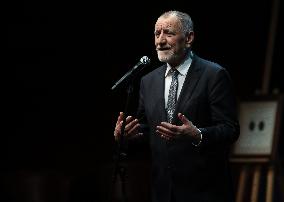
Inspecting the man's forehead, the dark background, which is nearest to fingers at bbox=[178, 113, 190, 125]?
the man's forehead

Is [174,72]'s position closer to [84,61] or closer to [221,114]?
[221,114]

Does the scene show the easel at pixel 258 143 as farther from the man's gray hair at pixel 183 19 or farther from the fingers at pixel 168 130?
the fingers at pixel 168 130

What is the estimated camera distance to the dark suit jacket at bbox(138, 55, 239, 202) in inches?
100

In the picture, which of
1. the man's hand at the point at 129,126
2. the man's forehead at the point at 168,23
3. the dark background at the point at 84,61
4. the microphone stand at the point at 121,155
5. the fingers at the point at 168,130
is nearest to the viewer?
the fingers at the point at 168,130

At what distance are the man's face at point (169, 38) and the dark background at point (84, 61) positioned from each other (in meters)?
2.46

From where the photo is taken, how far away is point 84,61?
5363mm

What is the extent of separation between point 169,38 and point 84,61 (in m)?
2.76

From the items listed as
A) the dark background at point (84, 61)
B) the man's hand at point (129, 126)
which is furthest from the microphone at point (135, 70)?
the dark background at point (84, 61)

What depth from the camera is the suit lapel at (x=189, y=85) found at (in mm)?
2600

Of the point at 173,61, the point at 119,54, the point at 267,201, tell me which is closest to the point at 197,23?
the point at 119,54

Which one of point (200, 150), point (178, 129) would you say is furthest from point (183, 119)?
point (200, 150)

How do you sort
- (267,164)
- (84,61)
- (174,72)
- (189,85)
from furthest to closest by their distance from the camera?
(84,61)
(267,164)
(174,72)
(189,85)

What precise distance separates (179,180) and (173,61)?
21.5 inches

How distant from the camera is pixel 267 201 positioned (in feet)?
13.9
